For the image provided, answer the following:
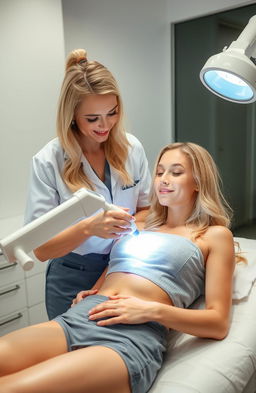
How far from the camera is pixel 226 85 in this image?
926 millimetres

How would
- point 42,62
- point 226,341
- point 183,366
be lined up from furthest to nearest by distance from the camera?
point 42,62, point 226,341, point 183,366

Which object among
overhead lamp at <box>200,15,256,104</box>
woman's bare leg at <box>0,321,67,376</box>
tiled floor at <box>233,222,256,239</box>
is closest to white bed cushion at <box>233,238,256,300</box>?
woman's bare leg at <box>0,321,67,376</box>

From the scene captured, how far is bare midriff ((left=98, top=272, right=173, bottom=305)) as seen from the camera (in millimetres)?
1215

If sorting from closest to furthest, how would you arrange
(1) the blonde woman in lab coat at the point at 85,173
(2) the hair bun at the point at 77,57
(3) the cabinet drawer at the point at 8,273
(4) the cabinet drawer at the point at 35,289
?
(1) the blonde woman in lab coat at the point at 85,173
(2) the hair bun at the point at 77,57
(3) the cabinet drawer at the point at 8,273
(4) the cabinet drawer at the point at 35,289

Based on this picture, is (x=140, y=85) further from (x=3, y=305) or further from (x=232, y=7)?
(x=3, y=305)

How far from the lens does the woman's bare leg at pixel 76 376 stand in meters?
0.85

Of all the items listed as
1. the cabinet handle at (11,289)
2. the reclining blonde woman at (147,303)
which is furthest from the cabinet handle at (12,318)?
the reclining blonde woman at (147,303)

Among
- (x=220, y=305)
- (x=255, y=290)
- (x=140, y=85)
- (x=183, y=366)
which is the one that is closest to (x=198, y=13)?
(x=140, y=85)

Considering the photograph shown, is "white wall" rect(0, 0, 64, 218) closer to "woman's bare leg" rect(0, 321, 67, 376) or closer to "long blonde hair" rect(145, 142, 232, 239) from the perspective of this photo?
"long blonde hair" rect(145, 142, 232, 239)

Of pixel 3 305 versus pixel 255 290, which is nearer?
pixel 255 290

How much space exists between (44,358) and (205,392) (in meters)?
0.45

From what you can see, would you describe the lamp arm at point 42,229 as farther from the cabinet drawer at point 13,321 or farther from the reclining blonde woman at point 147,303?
the cabinet drawer at point 13,321

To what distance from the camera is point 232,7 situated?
9.60 ft

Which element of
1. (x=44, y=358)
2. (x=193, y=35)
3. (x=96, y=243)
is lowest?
(x=44, y=358)
